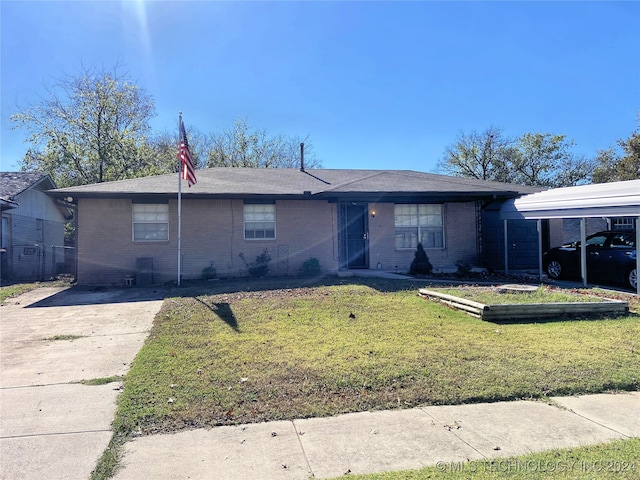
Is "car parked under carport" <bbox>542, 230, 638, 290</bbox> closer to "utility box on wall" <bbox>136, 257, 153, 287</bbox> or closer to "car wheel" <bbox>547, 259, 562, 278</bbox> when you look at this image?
"car wheel" <bbox>547, 259, 562, 278</bbox>

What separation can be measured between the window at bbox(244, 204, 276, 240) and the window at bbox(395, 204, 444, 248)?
4.25 m

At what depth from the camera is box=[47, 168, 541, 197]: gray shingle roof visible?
40.7 ft

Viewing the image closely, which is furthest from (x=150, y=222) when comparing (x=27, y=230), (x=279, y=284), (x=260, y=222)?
(x=27, y=230)

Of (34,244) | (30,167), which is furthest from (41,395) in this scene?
(30,167)

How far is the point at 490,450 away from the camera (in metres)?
3.13

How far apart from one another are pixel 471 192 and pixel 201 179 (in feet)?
29.5

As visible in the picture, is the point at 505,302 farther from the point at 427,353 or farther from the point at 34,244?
the point at 34,244

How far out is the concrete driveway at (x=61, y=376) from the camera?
3.13 m

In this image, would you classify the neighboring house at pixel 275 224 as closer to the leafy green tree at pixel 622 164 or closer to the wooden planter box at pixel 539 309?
the wooden planter box at pixel 539 309

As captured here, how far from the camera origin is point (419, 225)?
47.9 ft

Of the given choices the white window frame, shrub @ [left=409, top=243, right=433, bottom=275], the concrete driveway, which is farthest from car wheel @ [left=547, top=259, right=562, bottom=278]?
the concrete driveway

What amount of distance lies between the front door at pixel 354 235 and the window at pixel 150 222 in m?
5.65

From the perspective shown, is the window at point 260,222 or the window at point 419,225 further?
the window at point 419,225

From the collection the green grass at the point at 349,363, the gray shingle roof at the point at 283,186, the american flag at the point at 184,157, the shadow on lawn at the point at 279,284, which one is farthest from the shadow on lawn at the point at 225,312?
the gray shingle roof at the point at 283,186
